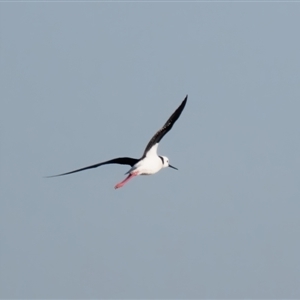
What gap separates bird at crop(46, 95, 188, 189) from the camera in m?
33.5

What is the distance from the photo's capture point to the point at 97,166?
33688 mm

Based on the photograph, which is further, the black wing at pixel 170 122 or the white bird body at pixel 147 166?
the white bird body at pixel 147 166

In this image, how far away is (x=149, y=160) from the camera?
34.0 metres

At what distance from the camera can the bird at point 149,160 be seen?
33531 mm

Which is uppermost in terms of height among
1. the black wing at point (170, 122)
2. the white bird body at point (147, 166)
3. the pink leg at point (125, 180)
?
the black wing at point (170, 122)

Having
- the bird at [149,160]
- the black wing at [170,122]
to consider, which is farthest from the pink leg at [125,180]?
the black wing at [170,122]

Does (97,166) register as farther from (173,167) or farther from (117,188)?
(173,167)

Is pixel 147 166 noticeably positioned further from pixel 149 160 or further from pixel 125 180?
pixel 125 180

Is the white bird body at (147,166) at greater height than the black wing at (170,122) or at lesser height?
lesser

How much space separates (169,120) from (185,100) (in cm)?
57

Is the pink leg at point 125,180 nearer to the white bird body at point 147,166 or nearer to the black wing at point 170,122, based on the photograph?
the white bird body at point 147,166

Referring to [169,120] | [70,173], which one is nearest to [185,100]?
[169,120]

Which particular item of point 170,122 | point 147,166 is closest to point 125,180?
point 147,166

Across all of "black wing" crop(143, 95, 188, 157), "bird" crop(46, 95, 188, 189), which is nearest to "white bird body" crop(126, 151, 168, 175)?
"bird" crop(46, 95, 188, 189)
